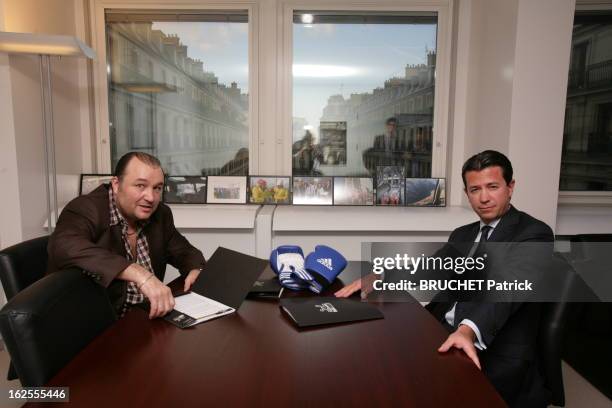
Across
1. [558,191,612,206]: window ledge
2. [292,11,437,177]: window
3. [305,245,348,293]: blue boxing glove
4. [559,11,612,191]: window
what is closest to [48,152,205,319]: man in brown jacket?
[305,245,348,293]: blue boxing glove

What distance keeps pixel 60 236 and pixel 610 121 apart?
12.8 feet

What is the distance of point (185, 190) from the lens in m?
3.54

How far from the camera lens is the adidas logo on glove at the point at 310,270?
1.72 m

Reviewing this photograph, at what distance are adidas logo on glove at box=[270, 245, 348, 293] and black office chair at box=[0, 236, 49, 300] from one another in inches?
37.3

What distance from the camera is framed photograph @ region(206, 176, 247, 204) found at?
140 inches

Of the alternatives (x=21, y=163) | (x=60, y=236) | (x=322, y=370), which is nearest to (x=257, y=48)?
(x=21, y=163)

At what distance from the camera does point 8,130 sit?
8.84ft

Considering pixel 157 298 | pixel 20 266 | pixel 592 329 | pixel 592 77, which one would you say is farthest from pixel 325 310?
pixel 592 77

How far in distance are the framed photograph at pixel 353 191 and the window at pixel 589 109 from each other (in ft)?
5.06

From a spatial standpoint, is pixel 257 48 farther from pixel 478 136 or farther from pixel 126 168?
pixel 126 168

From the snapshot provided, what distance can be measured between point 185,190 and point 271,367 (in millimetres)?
2670

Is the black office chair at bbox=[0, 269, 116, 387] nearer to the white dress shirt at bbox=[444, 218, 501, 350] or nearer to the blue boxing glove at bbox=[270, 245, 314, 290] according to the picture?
the blue boxing glove at bbox=[270, 245, 314, 290]

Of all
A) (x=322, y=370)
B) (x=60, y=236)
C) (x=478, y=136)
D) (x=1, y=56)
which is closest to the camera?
(x=322, y=370)

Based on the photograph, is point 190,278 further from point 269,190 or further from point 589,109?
point 589,109
